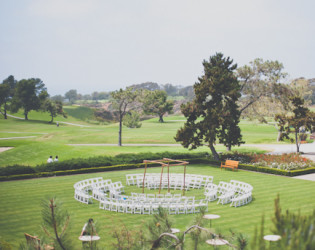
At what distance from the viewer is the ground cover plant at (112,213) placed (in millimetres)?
13602

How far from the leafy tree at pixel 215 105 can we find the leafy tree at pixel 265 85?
713cm

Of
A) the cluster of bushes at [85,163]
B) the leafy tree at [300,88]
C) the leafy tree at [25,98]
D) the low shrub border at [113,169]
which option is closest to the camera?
the low shrub border at [113,169]

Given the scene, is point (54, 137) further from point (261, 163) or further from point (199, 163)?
point (261, 163)

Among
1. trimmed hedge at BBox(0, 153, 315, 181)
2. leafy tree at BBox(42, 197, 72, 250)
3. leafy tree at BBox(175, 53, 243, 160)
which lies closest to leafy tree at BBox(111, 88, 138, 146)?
leafy tree at BBox(175, 53, 243, 160)

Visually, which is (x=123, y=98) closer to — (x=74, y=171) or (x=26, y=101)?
(x=74, y=171)

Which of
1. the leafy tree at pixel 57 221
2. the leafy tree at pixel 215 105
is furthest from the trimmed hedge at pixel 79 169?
the leafy tree at pixel 57 221

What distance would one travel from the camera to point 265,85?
Answer: 38.3 m

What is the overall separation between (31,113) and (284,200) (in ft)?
286

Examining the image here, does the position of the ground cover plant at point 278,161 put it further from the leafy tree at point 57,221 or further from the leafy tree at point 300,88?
the leafy tree at point 57,221

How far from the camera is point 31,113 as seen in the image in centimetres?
9394

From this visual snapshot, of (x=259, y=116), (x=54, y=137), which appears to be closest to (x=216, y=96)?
(x=259, y=116)

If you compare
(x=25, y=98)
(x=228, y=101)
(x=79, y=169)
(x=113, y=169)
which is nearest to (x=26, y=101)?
(x=25, y=98)

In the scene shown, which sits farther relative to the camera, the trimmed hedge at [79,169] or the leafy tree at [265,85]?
the leafy tree at [265,85]

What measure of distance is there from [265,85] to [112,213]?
28.2 m
